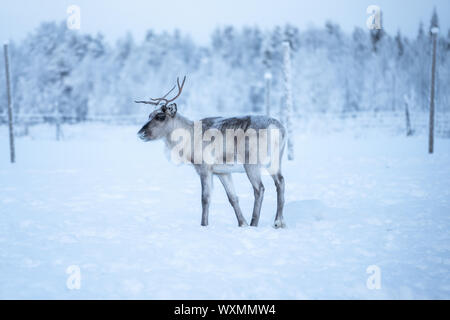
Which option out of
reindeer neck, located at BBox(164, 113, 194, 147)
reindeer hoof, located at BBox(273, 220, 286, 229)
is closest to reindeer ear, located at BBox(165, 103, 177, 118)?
reindeer neck, located at BBox(164, 113, 194, 147)

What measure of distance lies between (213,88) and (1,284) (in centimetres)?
4272

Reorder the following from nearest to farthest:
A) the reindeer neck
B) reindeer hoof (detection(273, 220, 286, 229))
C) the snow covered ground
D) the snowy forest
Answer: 1. the snow covered ground
2. reindeer hoof (detection(273, 220, 286, 229))
3. the reindeer neck
4. the snowy forest

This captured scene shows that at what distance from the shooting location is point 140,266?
13.3 ft

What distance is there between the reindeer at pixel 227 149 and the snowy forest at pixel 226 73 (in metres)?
30.9

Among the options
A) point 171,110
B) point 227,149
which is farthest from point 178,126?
point 227,149

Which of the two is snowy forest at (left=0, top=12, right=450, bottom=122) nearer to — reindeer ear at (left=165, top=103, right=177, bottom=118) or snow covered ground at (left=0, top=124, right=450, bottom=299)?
snow covered ground at (left=0, top=124, right=450, bottom=299)

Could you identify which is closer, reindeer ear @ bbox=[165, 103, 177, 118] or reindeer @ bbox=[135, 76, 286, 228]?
reindeer @ bbox=[135, 76, 286, 228]

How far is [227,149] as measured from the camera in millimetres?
5332

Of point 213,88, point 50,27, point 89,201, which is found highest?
point 50,27

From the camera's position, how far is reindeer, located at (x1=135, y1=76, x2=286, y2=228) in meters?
5.31

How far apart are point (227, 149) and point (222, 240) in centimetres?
119

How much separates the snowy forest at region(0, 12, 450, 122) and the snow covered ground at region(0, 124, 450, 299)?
28.1 m
